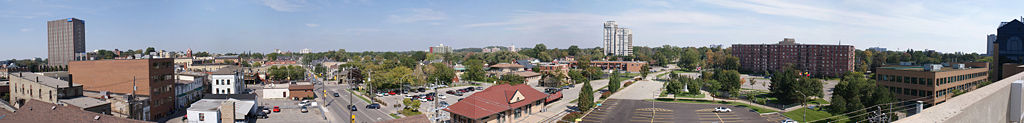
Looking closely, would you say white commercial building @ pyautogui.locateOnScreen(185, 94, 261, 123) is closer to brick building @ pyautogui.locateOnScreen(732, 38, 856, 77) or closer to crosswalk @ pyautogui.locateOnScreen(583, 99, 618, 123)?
crosswalk @ pyautogui.locateOnScreen(583, 99, 618, 123)

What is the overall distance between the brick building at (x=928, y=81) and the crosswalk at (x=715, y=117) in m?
5.77

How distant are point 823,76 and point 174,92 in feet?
125

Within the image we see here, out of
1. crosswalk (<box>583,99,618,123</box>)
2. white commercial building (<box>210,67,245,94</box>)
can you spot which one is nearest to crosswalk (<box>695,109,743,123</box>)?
crosswalk (<box>583,99,618,123</box>)

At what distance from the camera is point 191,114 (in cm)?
1492

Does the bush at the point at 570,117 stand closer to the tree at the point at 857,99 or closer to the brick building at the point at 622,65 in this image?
the tree at the point at 857,99

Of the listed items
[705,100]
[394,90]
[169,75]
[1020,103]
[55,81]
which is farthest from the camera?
[394,90]

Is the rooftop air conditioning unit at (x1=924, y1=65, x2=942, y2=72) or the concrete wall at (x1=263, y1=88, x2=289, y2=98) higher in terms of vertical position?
the rooftop air conditioning unit at (x1=924, y1=65, x2=942, y2=72)

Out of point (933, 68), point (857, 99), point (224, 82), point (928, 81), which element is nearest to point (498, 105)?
point (857, 99)

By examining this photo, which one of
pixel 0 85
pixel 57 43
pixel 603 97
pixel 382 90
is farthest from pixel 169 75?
pixel 57 43

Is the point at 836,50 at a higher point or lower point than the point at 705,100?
higher

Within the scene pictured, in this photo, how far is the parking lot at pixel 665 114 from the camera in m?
15.8

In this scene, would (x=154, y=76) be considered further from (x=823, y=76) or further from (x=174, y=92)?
(x=823, y=76)

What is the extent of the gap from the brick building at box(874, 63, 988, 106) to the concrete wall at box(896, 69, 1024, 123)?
1658 centimetres

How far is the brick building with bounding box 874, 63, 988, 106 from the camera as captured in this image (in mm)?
16766
